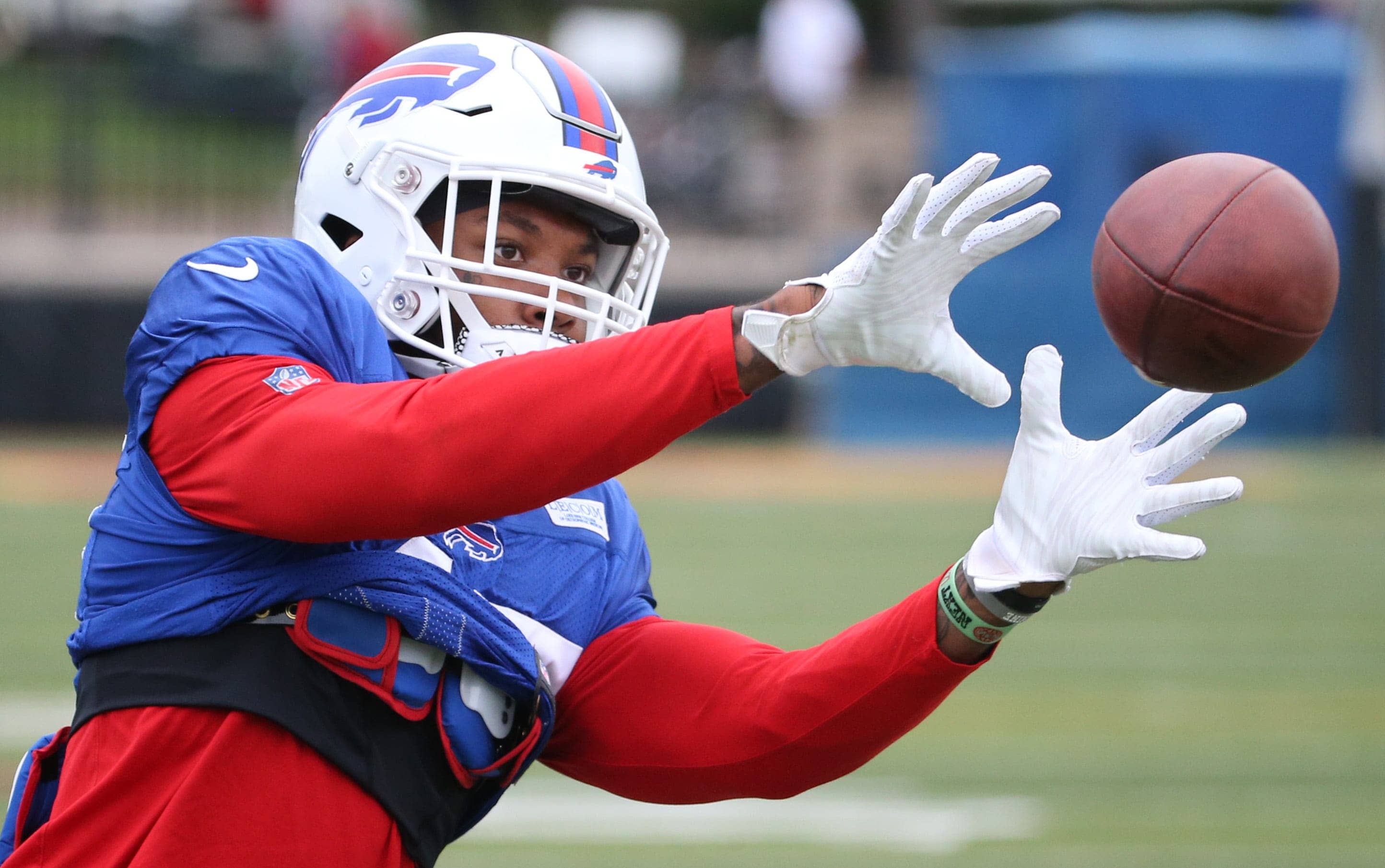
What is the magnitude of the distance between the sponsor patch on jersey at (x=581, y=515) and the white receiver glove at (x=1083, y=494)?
1.81 ft

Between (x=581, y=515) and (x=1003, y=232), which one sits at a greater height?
(x=1003, y=232)

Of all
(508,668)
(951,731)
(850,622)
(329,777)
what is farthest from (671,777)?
(850,622)

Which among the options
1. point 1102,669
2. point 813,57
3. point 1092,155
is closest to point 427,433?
point 1102,669

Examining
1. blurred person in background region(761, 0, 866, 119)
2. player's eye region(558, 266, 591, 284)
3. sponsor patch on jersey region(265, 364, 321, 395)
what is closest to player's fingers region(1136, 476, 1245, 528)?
Result: player's eye region(558, 266, 591, 284)

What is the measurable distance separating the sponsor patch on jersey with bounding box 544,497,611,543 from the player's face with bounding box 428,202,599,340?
0.77 feet

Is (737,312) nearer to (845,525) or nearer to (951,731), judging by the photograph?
(951,731)

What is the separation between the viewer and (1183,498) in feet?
6.88

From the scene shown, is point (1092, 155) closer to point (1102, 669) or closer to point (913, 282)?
point (1102, 669)

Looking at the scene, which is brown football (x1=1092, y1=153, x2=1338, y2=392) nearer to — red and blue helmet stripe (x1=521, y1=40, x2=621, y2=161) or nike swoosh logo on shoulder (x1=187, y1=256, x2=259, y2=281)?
red and blue helmet stripe (x1=521, y1=40, x2=621, y2=161)

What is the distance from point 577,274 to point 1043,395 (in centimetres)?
72

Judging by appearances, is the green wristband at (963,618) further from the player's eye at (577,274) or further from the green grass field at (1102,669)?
the green grass field at (1102,669)

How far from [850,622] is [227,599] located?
453 centimetres

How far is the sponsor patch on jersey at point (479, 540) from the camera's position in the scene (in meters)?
2.19

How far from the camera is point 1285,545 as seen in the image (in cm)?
853
